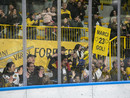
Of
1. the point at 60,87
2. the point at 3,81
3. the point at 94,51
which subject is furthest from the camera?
the point at 94,51

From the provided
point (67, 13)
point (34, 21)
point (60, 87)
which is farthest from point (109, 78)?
point (34, 21)

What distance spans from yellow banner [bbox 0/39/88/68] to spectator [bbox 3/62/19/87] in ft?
0.45

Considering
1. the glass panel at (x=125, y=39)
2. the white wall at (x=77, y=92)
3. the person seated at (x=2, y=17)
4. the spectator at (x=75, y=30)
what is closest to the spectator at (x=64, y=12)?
the spectator at (x=75, y=30)

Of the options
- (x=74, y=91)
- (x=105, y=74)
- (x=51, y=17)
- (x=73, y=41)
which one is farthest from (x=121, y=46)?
(x=51, y=17)

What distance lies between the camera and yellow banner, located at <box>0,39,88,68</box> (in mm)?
8969

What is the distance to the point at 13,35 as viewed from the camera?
9070 mm

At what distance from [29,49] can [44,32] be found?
0.77 metres

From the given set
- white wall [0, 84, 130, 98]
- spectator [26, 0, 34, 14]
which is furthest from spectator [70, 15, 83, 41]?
white wall [0, 84, 130, 98]

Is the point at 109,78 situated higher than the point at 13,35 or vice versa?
the point at 13,35

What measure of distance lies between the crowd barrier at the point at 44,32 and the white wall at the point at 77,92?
1719 mm

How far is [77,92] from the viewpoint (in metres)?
9.73

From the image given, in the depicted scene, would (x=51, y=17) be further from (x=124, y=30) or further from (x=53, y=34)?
(x=124, y=30)

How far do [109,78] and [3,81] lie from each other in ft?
12.7

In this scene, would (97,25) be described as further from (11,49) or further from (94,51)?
(11,49)
